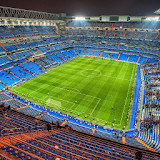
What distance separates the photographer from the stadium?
10.6 m

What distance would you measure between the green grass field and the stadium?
0.67ft

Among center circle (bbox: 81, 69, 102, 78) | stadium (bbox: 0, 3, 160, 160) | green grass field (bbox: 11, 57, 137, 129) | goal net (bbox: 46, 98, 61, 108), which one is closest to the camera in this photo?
stadium (bbox: 0, 3, 160, 160)

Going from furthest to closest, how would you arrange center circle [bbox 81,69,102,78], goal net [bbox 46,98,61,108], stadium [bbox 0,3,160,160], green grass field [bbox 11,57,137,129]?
1. center circle [bbox 81,69,102,78]
2. goal net [bbox 46,98,61,108]
3. green grass field [bbox 11,57,137,129]
4. stadium [bbox 0,3,160,160]

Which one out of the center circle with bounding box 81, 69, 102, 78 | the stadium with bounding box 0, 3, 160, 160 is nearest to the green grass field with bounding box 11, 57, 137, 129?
the center circle with bounding box 81, 69, 102, 78

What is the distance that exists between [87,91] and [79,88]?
2.72 metres

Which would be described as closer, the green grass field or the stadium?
the stadium

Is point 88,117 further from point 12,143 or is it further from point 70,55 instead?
point 70,55

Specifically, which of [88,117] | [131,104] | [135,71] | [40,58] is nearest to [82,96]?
[88,117]

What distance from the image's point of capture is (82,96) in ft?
103

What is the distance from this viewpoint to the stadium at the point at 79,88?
10.6m

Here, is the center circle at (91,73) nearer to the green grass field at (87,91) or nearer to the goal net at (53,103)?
the green grass field at (87,91)

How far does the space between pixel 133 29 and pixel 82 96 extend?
201 feet

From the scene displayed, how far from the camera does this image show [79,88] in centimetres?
3506

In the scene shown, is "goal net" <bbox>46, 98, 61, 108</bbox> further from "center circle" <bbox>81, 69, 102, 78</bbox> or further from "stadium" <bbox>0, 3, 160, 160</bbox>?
"center circle" <bbox>81, 69, 102, 78</bbox>
